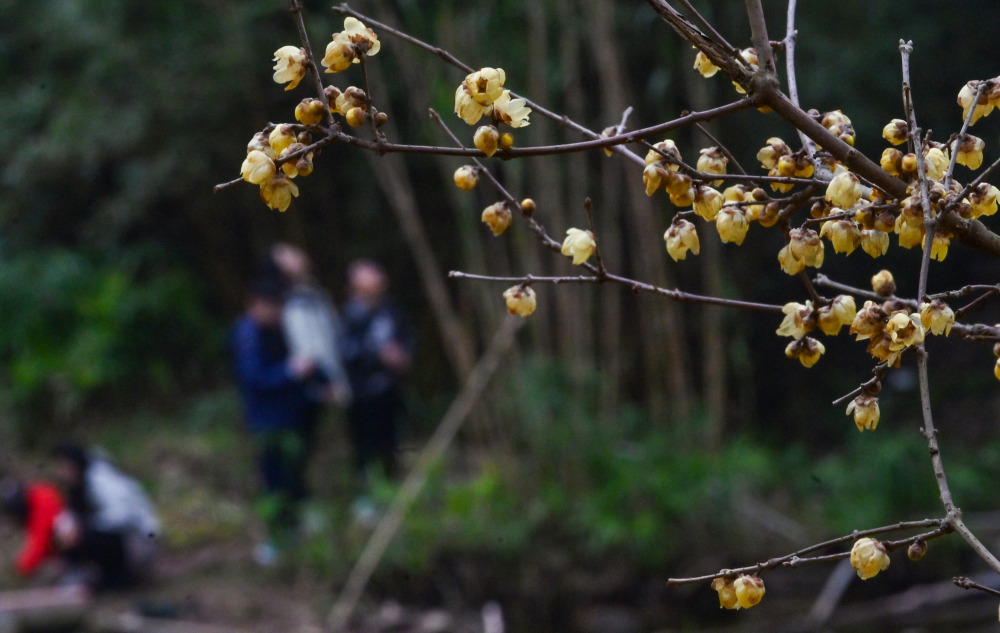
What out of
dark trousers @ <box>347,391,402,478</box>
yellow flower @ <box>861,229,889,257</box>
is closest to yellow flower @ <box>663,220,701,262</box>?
yellow flower @ <box>861,229,889,257</box>

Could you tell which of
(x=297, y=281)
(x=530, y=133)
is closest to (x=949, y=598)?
(x=530, y=133)

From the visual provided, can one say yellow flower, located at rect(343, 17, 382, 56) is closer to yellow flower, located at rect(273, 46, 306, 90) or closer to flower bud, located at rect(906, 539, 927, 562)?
yellow flower, located at rect(273, 46, 306, 90)

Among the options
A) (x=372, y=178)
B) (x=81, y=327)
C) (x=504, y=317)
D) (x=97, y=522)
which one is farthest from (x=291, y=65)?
(x=81, y=327)

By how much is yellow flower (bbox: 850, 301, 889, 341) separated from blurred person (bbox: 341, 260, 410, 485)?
3433 millimetres

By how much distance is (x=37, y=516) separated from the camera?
14.3 ft

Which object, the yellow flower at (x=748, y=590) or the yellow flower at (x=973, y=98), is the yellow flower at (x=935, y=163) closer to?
the yellow flower at (x=973, y=98)

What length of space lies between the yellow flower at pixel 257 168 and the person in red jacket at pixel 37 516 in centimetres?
397

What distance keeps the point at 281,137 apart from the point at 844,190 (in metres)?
0.46

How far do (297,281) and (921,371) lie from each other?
3.60 m

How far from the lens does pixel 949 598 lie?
3359 millimetres

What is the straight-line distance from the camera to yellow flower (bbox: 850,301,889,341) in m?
0.81

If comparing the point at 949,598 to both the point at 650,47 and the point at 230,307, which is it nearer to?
the point at 650,47

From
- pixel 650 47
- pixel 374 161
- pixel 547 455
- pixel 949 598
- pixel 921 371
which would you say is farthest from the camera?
pixel 374 161

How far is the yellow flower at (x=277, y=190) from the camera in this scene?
0.82 metres
